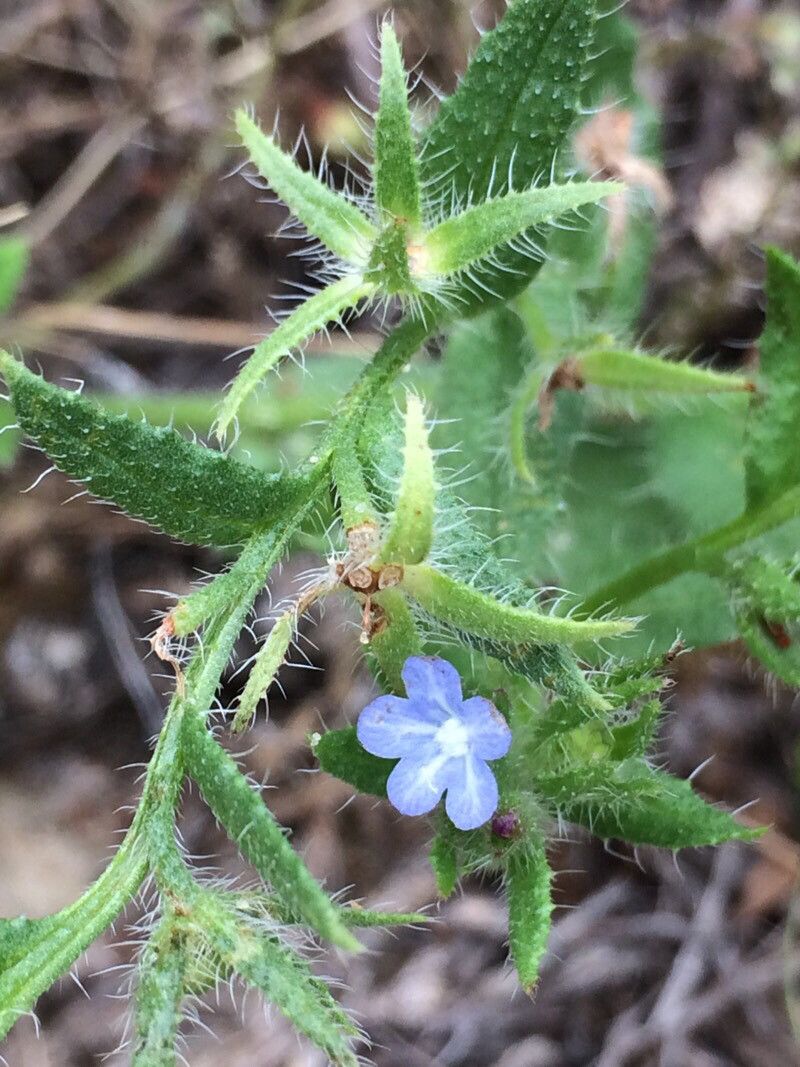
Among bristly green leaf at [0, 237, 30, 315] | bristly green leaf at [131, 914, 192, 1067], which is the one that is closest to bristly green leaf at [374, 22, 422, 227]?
bristly green leaf at [131, 914, 192, 1067]

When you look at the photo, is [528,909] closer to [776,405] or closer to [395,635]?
[395,635]

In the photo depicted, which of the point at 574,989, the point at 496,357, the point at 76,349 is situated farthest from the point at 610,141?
the point at 574,989

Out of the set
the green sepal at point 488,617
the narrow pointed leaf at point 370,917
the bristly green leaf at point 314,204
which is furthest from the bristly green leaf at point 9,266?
the narrow pointed leaf at point 370,917

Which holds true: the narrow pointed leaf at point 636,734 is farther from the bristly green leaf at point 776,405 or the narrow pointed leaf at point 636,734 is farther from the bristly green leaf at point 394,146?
the bristly green leaf at point 394,146

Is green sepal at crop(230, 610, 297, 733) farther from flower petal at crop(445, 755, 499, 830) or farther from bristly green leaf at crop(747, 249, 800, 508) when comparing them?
bristly green leaf at crop(747, 249, 800, 508)

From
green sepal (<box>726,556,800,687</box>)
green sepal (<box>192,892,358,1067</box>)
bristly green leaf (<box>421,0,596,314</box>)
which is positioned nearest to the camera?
green sepal (<box>192,892,358,1067</box>)

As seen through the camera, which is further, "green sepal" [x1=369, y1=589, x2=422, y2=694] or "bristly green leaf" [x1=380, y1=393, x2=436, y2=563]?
"green sepal" [x1=369, y1=589, x2=422, y2=694]
